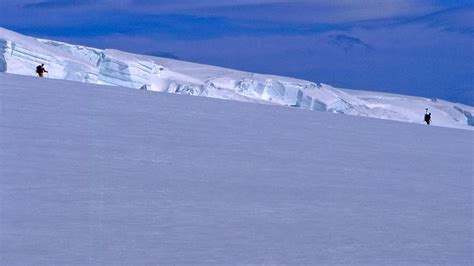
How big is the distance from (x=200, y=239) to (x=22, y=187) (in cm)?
97

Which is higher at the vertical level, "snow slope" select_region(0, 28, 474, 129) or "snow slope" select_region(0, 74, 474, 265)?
"snow slope" select_region(0, 28, 474, 129)

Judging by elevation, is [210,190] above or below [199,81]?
below

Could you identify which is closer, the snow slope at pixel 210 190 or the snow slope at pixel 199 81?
the snow slope at pixel 210 190

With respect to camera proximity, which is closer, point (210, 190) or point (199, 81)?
point (210, 190)

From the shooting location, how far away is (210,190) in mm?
3781

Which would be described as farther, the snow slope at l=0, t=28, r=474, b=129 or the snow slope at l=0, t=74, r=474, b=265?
the snow slope at l=0, t=28, r=474, b=129

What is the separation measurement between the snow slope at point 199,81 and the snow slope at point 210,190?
9.81 metres

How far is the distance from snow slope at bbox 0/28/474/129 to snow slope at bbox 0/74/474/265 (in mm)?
9810

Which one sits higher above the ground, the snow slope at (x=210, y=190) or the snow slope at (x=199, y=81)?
Result: the snow slope at (x=199, y=81)

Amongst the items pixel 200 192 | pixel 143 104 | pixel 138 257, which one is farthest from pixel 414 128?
pixel 138 257

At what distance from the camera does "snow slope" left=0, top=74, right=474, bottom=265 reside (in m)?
2.71

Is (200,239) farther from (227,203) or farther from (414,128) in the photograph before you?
(414,128)

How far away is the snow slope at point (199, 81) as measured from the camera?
16594mm

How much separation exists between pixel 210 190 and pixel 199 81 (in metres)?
17.1
